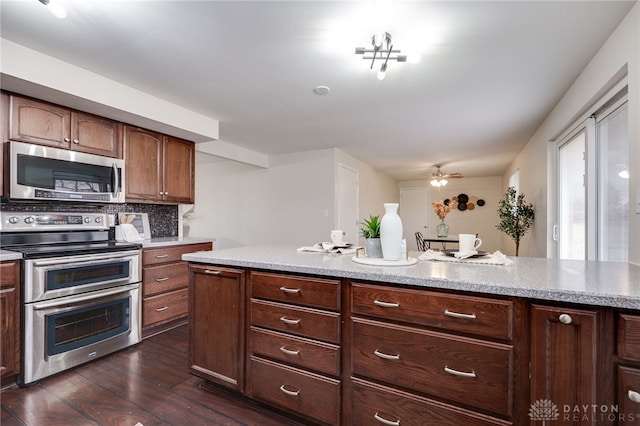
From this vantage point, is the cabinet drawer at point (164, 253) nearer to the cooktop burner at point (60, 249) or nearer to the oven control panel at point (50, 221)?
the cooktop burner at point (60, 249)

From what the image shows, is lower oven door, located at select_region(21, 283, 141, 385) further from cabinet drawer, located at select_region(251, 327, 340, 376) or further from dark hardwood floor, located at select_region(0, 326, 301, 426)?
cabinet drawer, located at select_region(251, 327, 340, 376)

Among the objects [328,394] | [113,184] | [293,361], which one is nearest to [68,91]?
[113,184]

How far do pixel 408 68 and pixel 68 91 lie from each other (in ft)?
8.48

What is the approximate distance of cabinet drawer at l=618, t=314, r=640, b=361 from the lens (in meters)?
0.97

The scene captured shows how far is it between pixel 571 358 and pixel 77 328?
9.84ft

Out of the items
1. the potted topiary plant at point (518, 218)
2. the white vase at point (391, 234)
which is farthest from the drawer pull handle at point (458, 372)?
the potted topiary plant at point (518, 218)

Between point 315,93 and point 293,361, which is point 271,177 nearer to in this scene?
point 315,93

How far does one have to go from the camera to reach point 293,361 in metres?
1.59

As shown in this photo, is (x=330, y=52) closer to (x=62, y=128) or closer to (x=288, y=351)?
(x=288, y=351)

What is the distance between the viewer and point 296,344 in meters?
1.58

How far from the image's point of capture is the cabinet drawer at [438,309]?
3.77 feet

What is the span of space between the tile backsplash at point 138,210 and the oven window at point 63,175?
1.05ft

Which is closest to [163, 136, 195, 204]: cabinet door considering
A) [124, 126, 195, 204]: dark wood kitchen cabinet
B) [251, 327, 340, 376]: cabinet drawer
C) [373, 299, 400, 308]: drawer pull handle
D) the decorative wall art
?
[124, 126, 195, 204]: dark wood kitchen cabinet

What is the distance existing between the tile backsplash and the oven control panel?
80 millimetres
